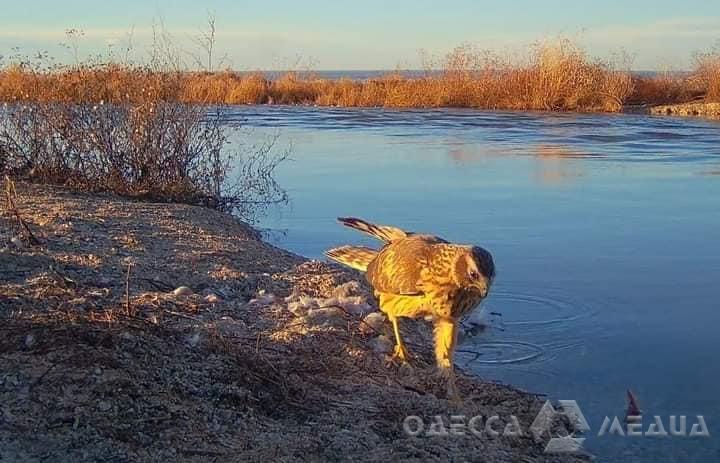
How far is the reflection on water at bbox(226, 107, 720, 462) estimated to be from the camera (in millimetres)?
5516

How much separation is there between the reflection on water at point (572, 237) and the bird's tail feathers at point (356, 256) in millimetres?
926

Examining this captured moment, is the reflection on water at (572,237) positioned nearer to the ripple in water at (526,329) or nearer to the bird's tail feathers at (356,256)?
the ripple in water at (526,329)

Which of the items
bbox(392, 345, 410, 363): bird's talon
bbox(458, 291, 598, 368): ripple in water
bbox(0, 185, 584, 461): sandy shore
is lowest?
bbox(458, 291, 598, 368): ripple in water

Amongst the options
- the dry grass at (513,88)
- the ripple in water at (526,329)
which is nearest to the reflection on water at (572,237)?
the ripple in water at (526,329)

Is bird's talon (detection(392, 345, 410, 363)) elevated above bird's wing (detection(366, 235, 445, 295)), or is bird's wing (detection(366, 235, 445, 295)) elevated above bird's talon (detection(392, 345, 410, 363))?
bird's wing (detection(366, 235, 445, 295))

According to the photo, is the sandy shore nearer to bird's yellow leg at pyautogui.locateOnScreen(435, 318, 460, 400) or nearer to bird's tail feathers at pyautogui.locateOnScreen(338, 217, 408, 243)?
bird's yellow leg at pyautogui.locateOnScreen(435, 318, 460, 400)

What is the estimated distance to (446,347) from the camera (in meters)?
5.02

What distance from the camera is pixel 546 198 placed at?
11.7 metres

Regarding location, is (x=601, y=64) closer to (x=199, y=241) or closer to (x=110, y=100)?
(x=110, y=100)

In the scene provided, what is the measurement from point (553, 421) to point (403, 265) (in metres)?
1.18

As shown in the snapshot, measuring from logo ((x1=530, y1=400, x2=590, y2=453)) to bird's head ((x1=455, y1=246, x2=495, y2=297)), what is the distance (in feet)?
2.44

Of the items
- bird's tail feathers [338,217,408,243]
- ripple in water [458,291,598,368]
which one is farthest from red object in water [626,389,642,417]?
bird's tail feathers [338,217,408,243]

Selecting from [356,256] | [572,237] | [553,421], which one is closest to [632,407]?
[553,421]

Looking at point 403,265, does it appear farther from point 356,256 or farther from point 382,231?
point 356,256
